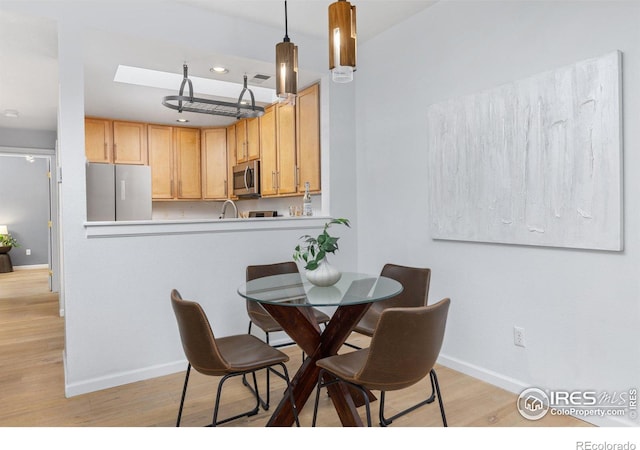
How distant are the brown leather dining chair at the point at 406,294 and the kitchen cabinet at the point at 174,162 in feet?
12.0

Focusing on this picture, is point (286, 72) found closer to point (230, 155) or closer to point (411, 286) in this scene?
point (411, 286)

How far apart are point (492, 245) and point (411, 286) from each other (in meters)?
0.57

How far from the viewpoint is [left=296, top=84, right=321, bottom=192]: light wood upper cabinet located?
3738 mm

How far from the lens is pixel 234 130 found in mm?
5402

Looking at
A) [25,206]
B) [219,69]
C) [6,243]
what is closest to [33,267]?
[6,243]

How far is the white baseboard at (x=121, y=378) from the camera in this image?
257cm

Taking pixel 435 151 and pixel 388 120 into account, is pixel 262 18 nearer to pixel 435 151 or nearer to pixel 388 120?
pixel 388 120

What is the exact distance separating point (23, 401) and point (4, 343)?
1.55m

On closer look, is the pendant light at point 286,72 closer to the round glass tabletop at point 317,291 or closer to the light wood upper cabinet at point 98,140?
the round glass tabletop at point 317,291

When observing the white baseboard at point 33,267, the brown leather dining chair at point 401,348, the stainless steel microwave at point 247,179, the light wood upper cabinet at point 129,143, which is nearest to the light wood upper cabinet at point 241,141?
the stainless steel microwave at point 247,179

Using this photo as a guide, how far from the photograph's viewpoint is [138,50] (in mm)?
2957

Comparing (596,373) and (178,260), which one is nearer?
(596,373)
